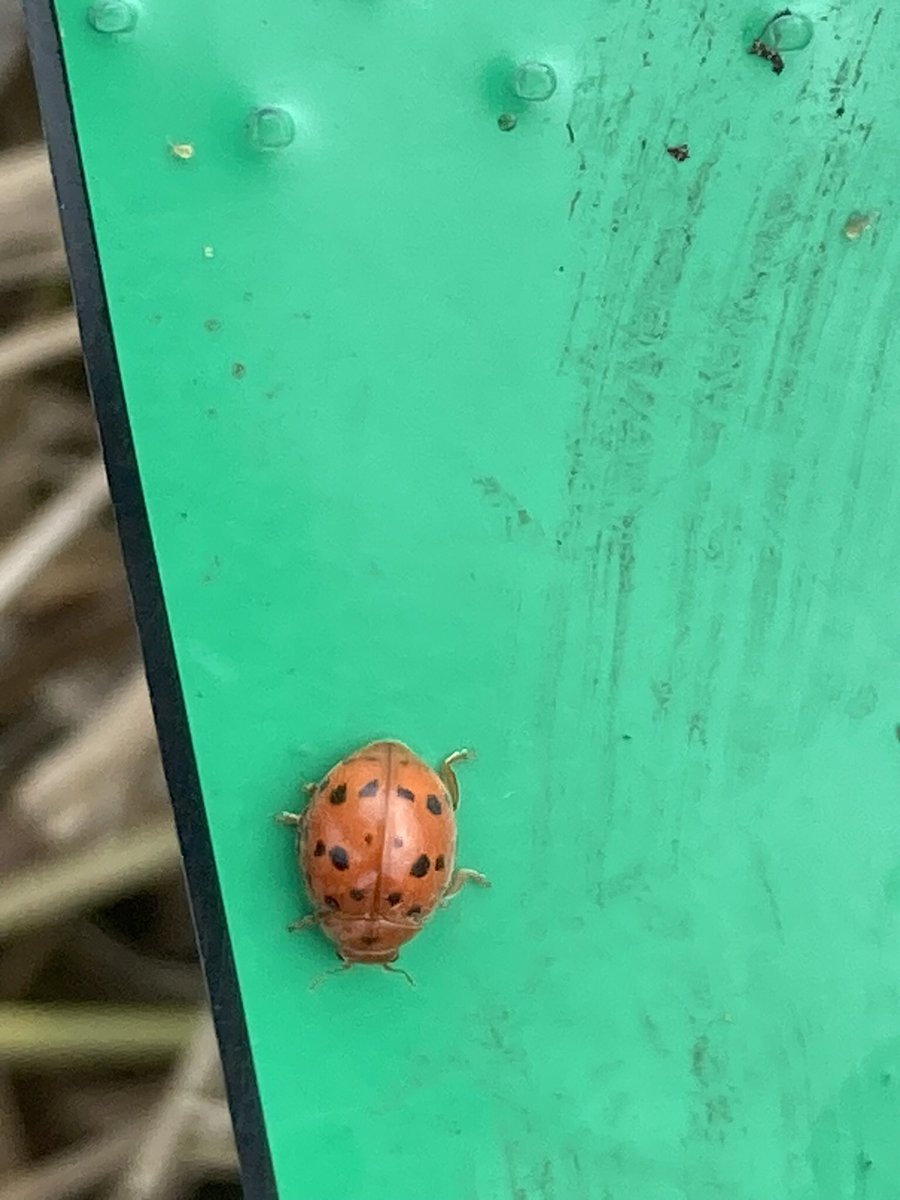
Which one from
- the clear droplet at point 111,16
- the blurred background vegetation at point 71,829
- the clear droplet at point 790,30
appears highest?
the clear droplet at point 111,16

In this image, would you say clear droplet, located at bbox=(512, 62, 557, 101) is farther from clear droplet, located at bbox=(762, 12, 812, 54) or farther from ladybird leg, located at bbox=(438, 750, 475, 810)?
ladybird leg, located at bbox=(438, 750, 475, 810)

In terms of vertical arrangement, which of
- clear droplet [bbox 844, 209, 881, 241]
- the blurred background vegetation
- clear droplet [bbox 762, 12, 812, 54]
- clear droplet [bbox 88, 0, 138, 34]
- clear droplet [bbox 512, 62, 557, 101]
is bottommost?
the blurred background vegetation

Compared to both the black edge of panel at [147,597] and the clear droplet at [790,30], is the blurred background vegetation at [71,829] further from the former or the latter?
the clear droplet at [790,30]

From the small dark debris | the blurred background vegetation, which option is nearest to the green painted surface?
the small dark debris

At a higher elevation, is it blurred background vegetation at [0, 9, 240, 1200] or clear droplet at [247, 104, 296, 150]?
clear droplet at [247, 104, 296, 150]

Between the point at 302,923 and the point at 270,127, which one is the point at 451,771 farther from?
the point at 270,127

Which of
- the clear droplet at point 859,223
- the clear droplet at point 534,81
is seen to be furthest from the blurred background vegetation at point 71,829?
the clear droplet at point 859,223
